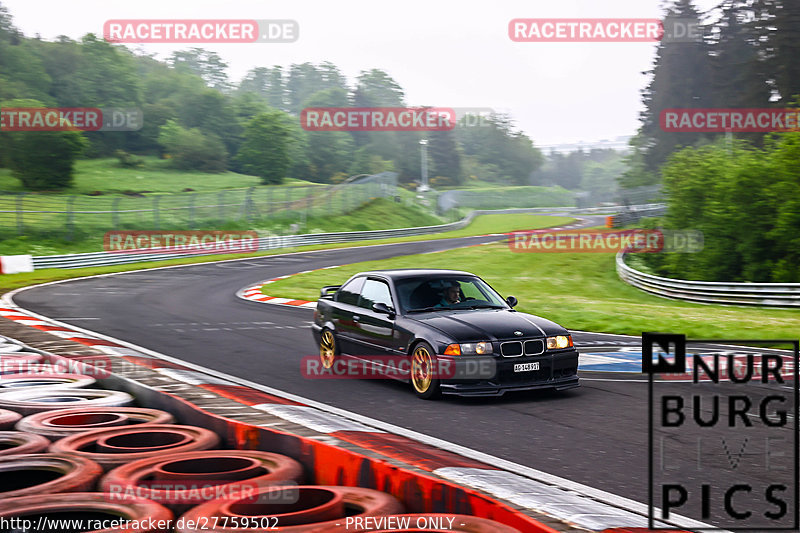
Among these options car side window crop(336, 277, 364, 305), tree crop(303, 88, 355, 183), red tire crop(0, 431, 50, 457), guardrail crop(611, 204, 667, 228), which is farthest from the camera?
tree crop(303, 88, 355, 183)

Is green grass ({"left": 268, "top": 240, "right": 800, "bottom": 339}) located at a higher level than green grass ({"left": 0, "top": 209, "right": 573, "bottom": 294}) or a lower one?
lower

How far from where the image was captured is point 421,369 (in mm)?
9086

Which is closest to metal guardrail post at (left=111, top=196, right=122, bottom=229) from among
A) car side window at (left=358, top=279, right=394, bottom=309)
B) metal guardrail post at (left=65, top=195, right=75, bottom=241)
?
metal guardrail post at (left=65, top=195, right=75, bottom=241)

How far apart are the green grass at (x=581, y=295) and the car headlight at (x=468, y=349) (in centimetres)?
791

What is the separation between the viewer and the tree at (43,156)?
60.1 meters

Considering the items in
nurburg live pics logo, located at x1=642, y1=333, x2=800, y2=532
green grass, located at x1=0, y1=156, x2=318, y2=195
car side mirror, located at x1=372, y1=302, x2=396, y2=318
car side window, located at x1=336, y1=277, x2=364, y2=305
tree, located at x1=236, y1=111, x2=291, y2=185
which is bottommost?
nurburg live pics logo, located at x1=642, y1=333, x2=800, y2=532

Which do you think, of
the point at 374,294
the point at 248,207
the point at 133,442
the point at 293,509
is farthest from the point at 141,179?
the point at 293,509

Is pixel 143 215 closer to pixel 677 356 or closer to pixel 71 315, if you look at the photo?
pixel 71 315

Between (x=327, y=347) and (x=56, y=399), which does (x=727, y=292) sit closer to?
(x=327, y=347)

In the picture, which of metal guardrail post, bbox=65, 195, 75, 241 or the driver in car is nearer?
the driver in car

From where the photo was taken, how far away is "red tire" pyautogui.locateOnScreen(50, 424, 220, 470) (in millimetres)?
5039

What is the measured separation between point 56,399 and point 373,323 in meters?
3.84

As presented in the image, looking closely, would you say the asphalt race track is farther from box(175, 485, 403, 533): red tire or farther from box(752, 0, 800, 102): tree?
box(752, 0, 800, 102): tree

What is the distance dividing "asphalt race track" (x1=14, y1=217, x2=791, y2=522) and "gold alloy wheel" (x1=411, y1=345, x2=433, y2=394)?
7.4 inches
